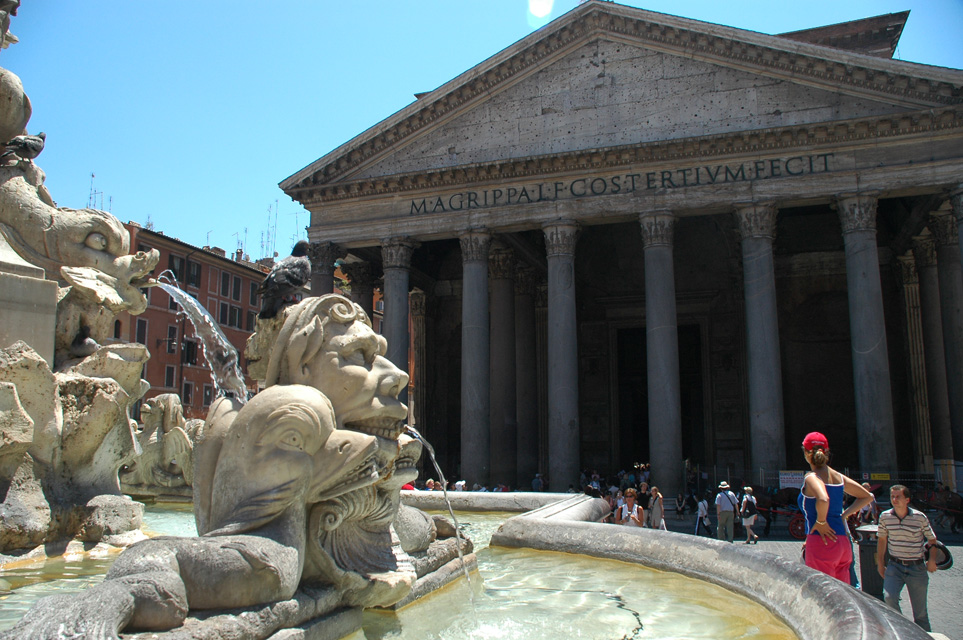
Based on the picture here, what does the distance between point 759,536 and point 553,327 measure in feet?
24.4

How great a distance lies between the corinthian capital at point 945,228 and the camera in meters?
18.1

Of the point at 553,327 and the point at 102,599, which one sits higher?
the point at 553,327

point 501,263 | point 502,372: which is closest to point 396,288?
point 501,263

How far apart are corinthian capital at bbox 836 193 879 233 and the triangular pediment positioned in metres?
1.85

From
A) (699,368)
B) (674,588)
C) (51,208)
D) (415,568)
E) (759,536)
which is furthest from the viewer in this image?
(699,368)

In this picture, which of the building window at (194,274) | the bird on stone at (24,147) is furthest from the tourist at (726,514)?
the building window at (194,274)

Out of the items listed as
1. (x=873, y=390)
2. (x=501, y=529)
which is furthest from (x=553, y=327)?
(x=501, y=529)

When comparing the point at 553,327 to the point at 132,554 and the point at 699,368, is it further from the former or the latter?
the point at 132,554

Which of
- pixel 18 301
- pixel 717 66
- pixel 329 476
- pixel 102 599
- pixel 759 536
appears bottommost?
pixel 759 536

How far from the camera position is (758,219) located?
17.5m

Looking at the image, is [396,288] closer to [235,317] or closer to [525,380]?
[525,380]

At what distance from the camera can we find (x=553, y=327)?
60.1 feet

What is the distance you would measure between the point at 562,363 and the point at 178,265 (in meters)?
22.6

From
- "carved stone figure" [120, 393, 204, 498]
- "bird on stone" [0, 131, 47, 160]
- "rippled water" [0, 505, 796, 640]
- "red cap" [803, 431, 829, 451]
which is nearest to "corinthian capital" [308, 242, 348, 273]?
"carved stone figure" [120, 393, 204, 498]
